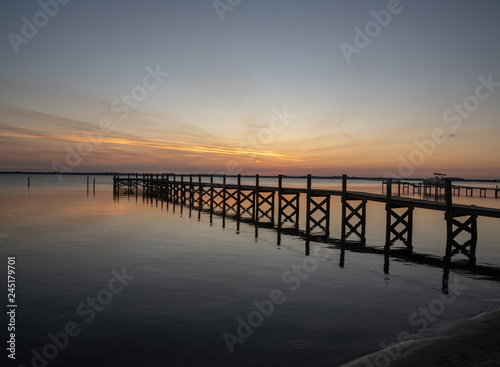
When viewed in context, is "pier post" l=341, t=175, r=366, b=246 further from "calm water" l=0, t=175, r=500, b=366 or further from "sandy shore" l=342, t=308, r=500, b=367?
"sandy shore" l=342, t=308, r=500, b=367

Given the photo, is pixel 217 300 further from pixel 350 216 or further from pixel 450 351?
pixel 350 216

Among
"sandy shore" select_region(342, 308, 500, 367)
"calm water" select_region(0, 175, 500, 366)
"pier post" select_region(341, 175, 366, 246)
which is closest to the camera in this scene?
"sandy shore" select_region(342, 308, 500, 367)

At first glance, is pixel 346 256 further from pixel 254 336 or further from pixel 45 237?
pixel 45 237

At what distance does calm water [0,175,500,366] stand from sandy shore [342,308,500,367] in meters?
0.59

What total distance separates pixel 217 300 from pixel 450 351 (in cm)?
543

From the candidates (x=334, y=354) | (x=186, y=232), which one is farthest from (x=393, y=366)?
(x=186, y=232)

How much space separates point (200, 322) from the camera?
7605 millimetres

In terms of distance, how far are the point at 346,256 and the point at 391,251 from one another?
9.47ft

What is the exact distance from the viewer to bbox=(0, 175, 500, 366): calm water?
648 cm

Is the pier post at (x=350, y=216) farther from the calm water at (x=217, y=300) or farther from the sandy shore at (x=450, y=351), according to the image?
the sandy shore at (x=450, y=351)

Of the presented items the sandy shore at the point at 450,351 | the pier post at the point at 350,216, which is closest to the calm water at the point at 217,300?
the sandy shore at the point at 450,351

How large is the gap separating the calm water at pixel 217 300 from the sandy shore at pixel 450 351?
1.93ft

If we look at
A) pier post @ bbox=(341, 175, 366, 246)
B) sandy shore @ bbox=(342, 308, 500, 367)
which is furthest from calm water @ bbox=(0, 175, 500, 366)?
pier post @ bbox=(341, 175, 366, 246)

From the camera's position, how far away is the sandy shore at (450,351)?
521cm
